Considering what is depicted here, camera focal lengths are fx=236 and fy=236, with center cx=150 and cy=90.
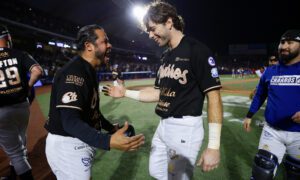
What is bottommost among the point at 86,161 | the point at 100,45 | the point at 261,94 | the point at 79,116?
the point at 86,161

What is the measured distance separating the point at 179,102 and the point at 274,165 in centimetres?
163

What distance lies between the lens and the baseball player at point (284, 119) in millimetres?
3088

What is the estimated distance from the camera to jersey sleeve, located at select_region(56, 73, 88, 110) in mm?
2023

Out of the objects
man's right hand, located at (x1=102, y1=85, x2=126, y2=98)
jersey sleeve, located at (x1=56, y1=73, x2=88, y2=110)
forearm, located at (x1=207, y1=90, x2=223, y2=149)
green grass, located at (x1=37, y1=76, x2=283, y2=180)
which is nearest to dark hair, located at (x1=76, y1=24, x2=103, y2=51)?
jersey sleeve, located at (x1=56, y1=73, x2=88, y2=110)

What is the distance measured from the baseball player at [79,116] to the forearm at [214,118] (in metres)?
0.67

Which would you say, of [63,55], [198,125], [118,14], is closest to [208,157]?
[198,125]

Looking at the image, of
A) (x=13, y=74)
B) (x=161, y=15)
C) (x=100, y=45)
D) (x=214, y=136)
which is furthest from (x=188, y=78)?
(x=13, y=74)

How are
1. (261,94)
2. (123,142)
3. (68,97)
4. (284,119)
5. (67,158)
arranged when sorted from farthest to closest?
(261,94), (284,119), (67,158), (68,97), (123,142)

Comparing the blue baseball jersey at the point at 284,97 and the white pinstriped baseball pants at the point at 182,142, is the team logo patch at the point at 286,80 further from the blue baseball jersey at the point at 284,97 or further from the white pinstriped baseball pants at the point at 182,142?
the white pinstriped baseball pants at the point at 182,142

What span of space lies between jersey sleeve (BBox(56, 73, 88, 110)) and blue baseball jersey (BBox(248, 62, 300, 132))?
262 centimetres

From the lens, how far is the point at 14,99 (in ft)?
11.9

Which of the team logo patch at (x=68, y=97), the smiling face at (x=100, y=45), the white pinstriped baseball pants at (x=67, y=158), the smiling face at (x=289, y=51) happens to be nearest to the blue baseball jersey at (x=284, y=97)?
the smiling face at (x=289, y=51)

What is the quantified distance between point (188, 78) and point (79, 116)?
1118mm

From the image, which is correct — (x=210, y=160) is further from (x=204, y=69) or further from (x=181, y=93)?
(x=204, y=69)
